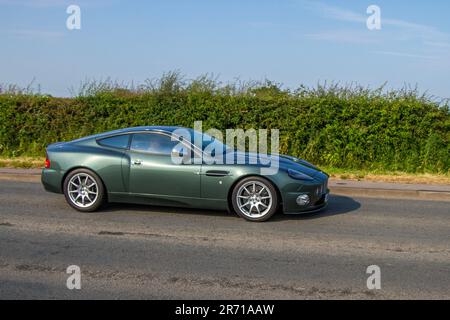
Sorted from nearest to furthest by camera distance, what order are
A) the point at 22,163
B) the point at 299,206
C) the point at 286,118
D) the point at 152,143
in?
the point at 299,206 → the point at 152,143 → the point at 22,163 → the point at 286,118

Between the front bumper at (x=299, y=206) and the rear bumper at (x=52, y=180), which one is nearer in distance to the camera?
the front bumper at (x=299, y=206)

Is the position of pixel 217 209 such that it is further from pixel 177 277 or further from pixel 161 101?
pixel 161 101

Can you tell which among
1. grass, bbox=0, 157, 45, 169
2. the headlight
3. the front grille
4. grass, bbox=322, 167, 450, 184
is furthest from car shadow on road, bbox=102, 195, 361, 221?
grass, bbox=0, 157, 45, 169

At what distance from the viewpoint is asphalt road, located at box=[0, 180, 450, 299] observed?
16.8ft

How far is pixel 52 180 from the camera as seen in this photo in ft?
28.4

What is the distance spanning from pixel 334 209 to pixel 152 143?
330 cm

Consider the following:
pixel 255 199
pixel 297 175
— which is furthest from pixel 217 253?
pixel 297 175

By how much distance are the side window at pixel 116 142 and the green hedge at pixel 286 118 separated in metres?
7.05

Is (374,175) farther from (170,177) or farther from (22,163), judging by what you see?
(22,163)

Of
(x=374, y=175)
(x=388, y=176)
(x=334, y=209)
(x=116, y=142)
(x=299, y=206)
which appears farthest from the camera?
(x=374, y=175)

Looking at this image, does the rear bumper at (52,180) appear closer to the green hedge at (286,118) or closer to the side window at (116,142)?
the side window at (116,142)

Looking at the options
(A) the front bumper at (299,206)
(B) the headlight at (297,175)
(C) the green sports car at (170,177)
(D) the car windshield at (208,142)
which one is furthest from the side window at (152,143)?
(A) the front bumper at (299,206)

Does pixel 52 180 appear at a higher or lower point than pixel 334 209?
higher

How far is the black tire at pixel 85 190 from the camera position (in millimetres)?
8398
